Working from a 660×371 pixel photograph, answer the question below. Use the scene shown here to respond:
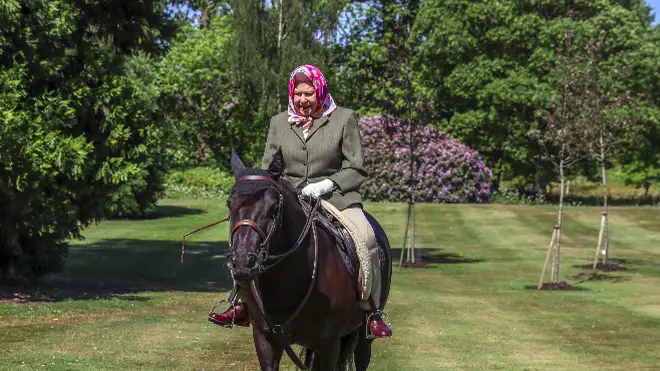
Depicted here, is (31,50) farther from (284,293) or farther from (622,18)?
(622,18)

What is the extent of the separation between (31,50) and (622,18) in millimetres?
52319

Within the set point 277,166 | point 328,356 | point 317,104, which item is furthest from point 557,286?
point 277,166

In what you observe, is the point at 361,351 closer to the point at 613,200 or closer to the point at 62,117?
the point at 62,117

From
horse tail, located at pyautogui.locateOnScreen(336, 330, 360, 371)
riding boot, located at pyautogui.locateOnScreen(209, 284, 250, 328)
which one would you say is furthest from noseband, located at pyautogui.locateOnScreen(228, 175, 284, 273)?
horse tail, located at pyautogui.locateOnScreen(336, 330, 360, 371)

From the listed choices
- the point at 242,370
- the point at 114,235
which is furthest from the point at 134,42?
the point at 114,235

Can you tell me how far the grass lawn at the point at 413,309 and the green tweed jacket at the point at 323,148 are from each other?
5.85m

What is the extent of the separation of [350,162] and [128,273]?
23.1 meters

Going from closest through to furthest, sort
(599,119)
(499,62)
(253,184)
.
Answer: (253,184) < (599,119) < (499,62)

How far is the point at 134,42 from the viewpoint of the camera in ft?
89.4

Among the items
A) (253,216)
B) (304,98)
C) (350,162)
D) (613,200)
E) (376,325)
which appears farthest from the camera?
(613,200)

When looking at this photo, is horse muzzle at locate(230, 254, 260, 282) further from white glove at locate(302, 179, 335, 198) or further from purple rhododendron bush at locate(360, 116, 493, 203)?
purple rhododendron bush at locate(360, 116, 493, 203)

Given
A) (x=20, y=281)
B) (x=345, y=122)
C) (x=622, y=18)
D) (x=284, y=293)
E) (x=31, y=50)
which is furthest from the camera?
(x=622, y=18)

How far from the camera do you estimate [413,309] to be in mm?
24219

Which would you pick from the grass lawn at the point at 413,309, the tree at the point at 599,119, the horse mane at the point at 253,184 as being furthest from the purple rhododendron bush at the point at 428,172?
the horse mane at the point at 253,184
